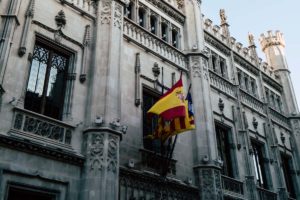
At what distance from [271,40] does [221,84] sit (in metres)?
12.2

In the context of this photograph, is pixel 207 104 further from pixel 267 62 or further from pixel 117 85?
pixel 267 62

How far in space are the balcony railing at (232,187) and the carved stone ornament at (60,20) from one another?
10886mm

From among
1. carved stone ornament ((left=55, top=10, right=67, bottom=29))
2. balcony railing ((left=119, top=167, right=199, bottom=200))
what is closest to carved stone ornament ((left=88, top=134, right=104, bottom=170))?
balcony railing ((left=119, top=167, right=199, bottom=200))

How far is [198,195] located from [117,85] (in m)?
6.30

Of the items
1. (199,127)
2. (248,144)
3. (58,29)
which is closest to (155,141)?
(199,127)

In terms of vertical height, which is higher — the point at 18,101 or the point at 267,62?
the point at 267,62

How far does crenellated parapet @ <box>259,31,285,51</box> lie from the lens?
3044 centimetres

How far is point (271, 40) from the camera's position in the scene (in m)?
30.5

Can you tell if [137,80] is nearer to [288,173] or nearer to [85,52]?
[85,52]

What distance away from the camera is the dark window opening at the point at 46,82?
38.5 feet

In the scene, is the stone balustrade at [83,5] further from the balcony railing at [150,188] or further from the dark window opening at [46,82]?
the balcony railing at [150,188]

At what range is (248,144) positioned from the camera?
20266 mm

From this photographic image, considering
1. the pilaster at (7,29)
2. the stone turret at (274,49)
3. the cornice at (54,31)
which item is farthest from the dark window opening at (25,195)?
the stone turret at (274,49)

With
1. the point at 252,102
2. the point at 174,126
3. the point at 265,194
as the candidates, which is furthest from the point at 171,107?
the point at 252,102
